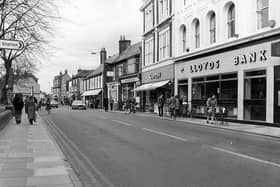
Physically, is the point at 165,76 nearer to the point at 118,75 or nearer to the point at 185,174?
the point at 118,75

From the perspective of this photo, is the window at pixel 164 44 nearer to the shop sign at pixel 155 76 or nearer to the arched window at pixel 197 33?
the shop sign at pixel 155 76

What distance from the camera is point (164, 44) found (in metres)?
33.3

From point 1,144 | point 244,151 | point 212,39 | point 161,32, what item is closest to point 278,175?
point 244,151

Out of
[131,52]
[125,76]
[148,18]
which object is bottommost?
[125,76]

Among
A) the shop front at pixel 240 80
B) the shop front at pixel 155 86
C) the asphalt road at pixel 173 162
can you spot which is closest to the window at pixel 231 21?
the shop front at pixel 240 80

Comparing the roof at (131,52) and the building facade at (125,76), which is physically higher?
the roof at (131,52)

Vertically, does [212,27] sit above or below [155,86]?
above

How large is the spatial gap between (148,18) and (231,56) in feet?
60.8

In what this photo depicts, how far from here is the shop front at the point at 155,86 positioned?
31.3 metres

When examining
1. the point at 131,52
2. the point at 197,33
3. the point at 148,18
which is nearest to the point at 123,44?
the point at 131,52

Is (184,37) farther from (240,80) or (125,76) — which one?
(125,76)

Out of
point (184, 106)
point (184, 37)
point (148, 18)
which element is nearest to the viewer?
point (184, 106)

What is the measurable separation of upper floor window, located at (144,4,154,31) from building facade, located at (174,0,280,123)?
747 cm

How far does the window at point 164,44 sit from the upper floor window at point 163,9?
1623 millimetres
